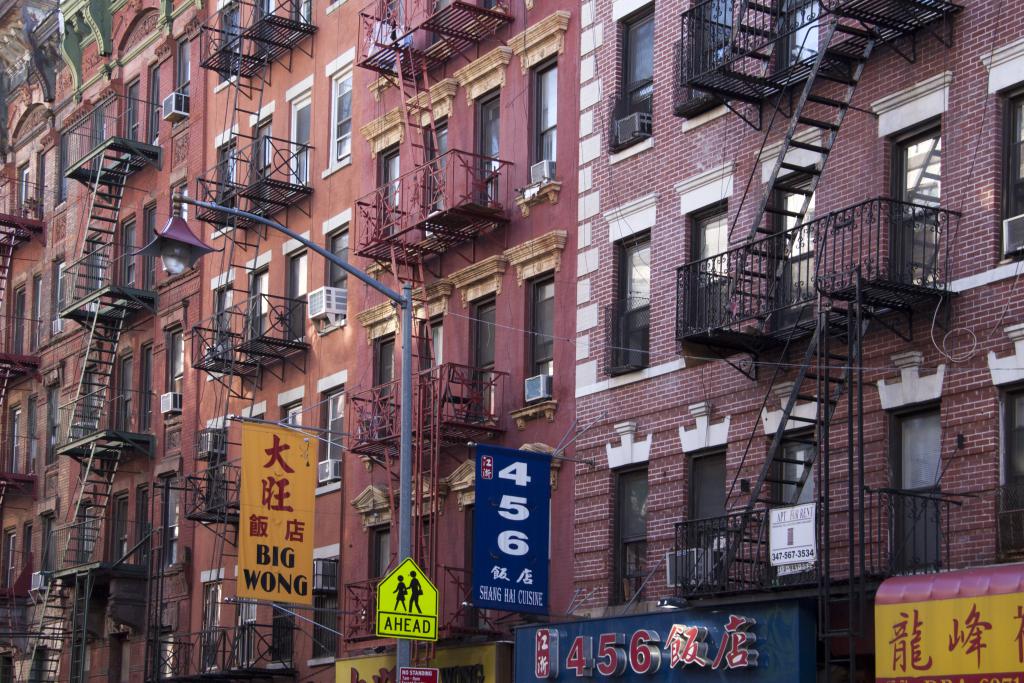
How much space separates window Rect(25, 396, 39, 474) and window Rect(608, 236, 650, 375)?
2639cm

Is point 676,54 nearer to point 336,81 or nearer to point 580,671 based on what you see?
point 580,671

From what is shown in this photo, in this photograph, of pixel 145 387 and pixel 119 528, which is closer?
pixel 119 528

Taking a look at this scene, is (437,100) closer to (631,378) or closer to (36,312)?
(631,378)

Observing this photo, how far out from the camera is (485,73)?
3066cm

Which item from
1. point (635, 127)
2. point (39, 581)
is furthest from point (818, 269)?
point (39, 581)

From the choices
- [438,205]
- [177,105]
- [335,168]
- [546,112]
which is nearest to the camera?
[546,112]

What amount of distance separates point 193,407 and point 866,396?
21.4m

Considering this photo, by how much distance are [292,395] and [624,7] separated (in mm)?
12024

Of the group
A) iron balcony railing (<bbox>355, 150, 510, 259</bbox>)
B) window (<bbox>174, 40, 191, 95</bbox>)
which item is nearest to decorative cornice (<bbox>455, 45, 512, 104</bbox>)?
iron balcony railing (<bbox>355, 150, 510, 259</bbox>)

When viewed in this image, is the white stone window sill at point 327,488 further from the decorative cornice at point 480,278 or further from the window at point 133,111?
the window at point 133,111

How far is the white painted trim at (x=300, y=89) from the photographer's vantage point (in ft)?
122

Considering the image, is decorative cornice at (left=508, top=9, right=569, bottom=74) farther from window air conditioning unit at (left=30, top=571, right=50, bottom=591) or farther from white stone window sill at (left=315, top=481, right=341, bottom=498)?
window air conditioning unit at (left=30, top=571, right=50, bottom=591)

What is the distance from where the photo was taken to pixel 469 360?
30188 mm

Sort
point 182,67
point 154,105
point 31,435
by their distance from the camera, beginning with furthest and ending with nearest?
point 31,435
point 154,105
point 182,67
